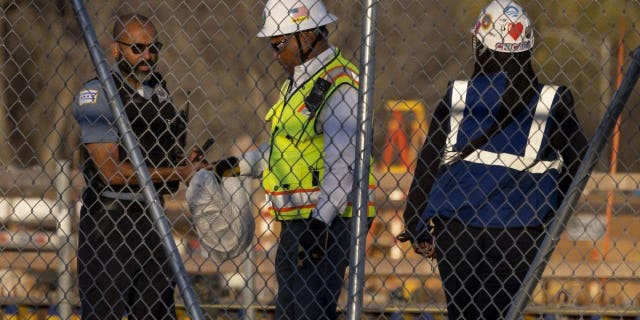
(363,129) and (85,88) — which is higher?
(85,88)

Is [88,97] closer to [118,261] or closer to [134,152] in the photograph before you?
[134,152]

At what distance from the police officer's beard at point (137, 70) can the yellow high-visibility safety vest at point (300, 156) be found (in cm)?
62

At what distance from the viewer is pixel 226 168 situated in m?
4.76

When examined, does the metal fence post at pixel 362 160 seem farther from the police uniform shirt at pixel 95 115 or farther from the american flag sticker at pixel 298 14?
the police uniform shirt at pixel 95 115

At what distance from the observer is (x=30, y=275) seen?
855cm

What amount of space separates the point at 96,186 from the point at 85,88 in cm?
40

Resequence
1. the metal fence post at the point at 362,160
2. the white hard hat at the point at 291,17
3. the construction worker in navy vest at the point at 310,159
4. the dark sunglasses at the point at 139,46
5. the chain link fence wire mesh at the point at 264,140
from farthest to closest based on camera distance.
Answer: the chain link fence wire mesh at the point at 264,140, the dark sunglasses at the point at 139,46, the white hard hat at the point at 291,17, the construction worker in navy vest at the point at 310,159, the metal fence post at the point at 362,160

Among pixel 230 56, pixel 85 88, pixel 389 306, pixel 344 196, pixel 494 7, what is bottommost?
pixel 389 306

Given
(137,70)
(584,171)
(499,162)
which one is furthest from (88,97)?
(584,171)

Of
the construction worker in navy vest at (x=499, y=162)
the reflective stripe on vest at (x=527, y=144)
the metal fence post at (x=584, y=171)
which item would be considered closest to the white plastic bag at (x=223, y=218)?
the construction worker in navy vest at (x=499, y=162)

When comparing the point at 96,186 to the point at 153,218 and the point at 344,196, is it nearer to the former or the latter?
the point at 153,218

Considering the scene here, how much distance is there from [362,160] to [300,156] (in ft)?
1.38

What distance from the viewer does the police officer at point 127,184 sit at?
187 inches

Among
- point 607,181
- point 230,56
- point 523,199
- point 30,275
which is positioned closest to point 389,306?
point 607,181
